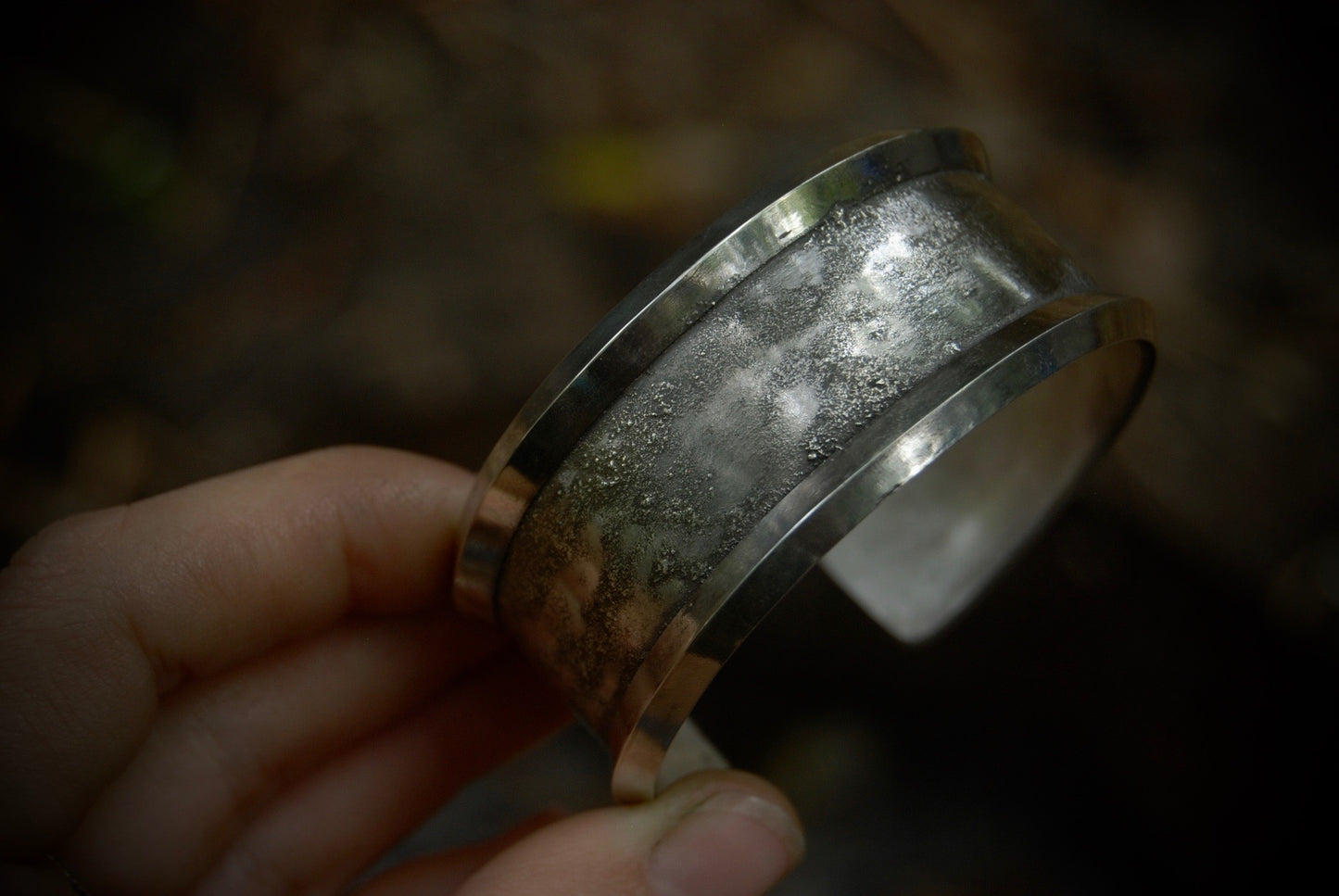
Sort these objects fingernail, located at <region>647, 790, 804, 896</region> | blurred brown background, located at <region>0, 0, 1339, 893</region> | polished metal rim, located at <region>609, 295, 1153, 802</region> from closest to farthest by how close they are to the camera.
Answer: polished metal rim, located at <region>609, 295, 1153, 802</region> < fingernail, located at <region>647, 790, 804, 896</region> < blurred brown background, located at <region>0, 0, 1339, 893</region>

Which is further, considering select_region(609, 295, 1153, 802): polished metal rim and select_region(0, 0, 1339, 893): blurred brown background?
select_region(0, 0, 1339, 893): blurred brown background

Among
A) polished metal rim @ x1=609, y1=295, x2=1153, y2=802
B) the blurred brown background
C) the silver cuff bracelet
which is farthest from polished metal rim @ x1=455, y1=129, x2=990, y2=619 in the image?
the blurred brown background

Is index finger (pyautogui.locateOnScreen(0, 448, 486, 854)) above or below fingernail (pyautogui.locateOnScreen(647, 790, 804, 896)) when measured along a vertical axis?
above

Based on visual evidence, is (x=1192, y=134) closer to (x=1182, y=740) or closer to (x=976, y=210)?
(x=976, y=210)

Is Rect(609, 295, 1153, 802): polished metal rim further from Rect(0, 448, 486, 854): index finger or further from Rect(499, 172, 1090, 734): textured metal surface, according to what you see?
Rect(0, 448, 486, 854): index finger

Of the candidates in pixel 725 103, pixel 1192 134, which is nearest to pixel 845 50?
pixel 725 103

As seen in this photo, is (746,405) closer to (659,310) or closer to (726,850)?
(659,310)

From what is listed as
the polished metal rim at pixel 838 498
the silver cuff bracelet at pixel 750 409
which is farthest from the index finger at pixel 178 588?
the polished metal rim at pixel 838 498
